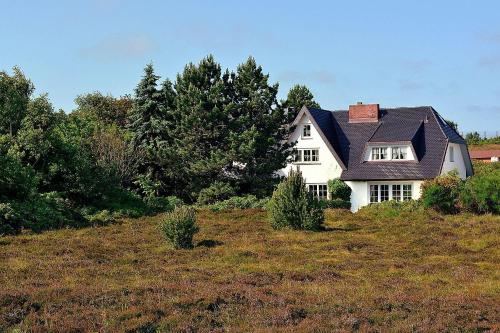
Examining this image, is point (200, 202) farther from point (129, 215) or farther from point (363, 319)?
point (363, 319)

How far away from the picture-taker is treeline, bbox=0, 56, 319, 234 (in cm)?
3619

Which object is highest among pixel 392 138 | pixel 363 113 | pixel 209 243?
pixel 363 113

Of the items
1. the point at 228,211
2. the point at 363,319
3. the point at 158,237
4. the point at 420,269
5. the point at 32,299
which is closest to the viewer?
the point at 363,319

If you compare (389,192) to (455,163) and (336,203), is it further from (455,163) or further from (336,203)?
(455,163)

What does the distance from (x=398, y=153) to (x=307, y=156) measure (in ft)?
23.2

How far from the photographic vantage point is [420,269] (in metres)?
20.4

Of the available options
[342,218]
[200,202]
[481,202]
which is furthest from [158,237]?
[481,202]

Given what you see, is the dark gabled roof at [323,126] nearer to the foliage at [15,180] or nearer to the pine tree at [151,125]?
the pine tree at [151,125]

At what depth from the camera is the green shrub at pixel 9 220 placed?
2934 cm

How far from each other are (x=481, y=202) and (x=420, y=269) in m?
17.2

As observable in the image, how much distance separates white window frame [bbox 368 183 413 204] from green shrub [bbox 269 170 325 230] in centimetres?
1733

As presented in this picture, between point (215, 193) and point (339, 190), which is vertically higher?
point (339, 190)

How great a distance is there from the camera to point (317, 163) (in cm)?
4922

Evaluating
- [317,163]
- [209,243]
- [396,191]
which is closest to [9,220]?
[209,243]
